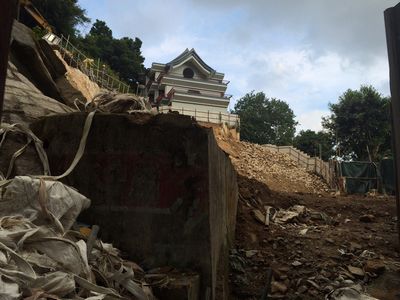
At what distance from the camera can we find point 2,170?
3.32m

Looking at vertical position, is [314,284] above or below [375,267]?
below

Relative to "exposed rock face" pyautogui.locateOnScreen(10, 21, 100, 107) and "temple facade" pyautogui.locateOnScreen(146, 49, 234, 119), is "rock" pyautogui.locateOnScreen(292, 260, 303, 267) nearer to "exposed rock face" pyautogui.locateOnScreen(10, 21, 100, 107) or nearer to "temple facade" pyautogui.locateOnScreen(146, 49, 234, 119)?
"exposed rock face" pyautogui.locateOnScreen(10, 21, 100, 107)

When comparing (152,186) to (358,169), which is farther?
(358,169)

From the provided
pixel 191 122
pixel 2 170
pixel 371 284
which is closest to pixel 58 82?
pixel 2 170

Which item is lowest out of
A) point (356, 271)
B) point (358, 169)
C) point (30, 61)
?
point (356, 271)

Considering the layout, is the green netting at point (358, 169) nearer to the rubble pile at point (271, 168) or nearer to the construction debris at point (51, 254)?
the rubble pile at point (271, 168)

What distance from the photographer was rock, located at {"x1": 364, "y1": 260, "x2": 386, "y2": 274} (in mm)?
4410

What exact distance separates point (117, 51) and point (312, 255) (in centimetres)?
3168

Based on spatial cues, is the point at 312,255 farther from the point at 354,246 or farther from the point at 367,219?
the point at 367,219

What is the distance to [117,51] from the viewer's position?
3431cm

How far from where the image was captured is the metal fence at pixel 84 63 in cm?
2109

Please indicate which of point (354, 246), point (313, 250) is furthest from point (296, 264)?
point (354, 246)

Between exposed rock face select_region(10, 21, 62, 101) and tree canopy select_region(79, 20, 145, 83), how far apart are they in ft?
85.9

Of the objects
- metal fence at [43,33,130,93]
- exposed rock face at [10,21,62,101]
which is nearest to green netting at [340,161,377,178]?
metal fence at [43,33,130,93]
